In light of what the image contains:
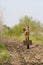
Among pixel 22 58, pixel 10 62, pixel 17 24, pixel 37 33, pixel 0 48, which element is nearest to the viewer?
pixel 10 62

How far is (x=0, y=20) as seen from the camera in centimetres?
327

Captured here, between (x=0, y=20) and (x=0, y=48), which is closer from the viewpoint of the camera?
(x=0, y=48)

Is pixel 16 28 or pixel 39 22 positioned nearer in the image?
pixel 39 22

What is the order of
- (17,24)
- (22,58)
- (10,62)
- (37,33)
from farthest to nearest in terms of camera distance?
(17,24), (37,33), (22,58), (10,62)

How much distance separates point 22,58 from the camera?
2.61m

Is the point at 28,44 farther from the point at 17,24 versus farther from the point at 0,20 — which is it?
the point at 17,24

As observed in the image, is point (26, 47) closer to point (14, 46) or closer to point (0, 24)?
point (14, 46)

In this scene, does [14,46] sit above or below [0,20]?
below

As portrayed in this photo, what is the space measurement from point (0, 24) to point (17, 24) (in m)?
1.71

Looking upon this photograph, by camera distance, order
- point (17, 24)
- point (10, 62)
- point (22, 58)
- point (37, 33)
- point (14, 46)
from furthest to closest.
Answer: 1. point (17, 24)
2. point (37, 33)
3. point (14, 46)
4. point (22, 58)
5. point (10, 62)

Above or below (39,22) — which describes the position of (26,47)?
below

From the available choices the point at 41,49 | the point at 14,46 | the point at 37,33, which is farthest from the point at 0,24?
the point at 37,33

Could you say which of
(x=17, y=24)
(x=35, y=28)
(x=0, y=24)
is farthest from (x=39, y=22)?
(x=0, y=24)

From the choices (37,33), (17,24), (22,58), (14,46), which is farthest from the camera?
(17,24)
